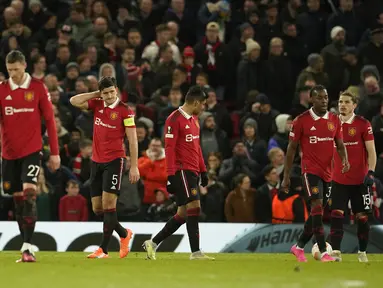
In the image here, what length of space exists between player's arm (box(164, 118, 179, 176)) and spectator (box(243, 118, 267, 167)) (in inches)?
284

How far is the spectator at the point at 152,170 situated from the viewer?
21750 millimetres

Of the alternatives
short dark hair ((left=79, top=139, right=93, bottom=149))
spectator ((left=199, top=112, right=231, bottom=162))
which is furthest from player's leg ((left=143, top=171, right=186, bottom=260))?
spectator ((left=199, top=112, right=231, bottom=162))

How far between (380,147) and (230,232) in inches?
168

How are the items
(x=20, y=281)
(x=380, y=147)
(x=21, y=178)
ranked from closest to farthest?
(x=20, y=281), (x=21, y=178), (x=380, y=147)

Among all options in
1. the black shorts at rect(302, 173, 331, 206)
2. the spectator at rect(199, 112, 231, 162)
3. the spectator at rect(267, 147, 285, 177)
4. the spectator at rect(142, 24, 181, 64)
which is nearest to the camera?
the black shorts at rect(302, 173, 331, 206)

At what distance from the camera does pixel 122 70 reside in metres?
25.0

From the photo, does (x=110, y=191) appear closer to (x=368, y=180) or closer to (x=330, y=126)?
(x=330, y=126)

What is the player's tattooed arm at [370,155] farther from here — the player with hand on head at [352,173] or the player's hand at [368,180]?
the player's hand at [368,180]

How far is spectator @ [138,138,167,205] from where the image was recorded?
2175 centimetres

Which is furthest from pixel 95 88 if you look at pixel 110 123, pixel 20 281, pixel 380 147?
pixel 20 281

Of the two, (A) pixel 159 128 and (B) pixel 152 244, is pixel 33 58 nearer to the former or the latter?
(A) pixel 159 128

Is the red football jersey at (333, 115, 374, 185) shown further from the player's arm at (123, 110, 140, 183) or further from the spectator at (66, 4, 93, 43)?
the spectator at (66, 4, 93, 43)

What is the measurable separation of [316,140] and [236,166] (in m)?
6.58

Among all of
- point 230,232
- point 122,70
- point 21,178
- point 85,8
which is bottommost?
point 230,232
